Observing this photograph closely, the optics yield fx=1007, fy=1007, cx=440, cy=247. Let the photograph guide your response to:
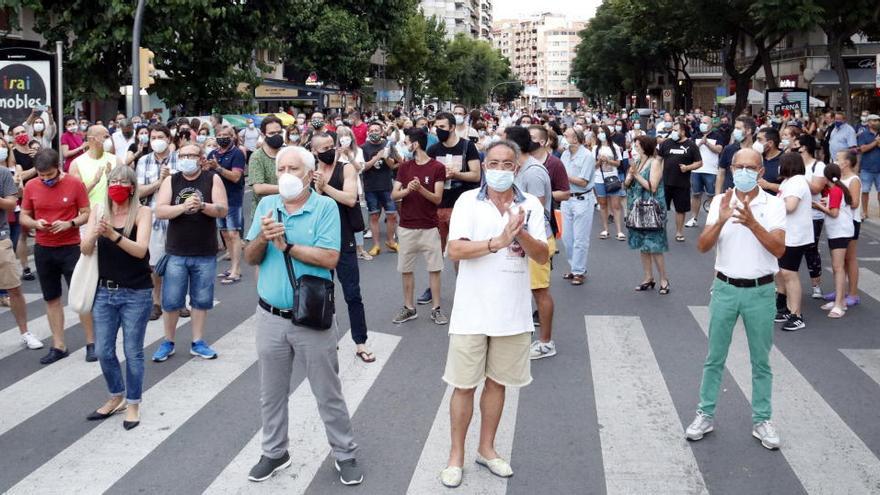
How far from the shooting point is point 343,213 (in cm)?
827

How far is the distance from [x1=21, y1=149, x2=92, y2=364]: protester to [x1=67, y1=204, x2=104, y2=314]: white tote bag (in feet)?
5.28

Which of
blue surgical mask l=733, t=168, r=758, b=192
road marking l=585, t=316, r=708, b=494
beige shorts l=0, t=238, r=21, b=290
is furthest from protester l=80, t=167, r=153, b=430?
blue surgical mask l=733, t=168, r=758, b=192

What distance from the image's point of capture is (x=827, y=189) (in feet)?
32.7

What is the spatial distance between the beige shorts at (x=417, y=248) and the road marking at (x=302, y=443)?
131 centimetres

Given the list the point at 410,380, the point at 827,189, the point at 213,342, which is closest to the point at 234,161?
the point at 213,342

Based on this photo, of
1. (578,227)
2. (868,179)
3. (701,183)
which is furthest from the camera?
(868,179)

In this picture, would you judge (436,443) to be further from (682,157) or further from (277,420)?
(682,157)

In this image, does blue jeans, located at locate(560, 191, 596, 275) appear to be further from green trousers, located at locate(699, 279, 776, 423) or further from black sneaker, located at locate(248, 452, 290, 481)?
black sneaker, located at locate(248, 452, 290, 481)

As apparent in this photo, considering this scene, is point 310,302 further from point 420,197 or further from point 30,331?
point 30,331

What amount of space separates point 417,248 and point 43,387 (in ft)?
11.9

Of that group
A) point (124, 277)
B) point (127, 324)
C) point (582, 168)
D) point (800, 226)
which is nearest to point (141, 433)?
point (127, 324)

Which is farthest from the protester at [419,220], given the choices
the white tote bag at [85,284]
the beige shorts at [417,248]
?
the white tote bag at [85,284]

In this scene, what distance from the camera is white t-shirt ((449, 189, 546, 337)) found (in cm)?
541

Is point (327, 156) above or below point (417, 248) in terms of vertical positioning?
above
